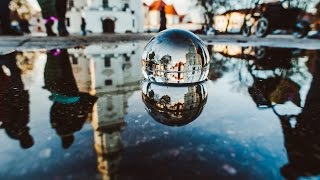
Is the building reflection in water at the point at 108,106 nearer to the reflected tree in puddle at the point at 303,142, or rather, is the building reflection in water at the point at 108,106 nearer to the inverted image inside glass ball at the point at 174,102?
the inverted image inside glass ball at the point at 174,102

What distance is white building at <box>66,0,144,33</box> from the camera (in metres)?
49.5

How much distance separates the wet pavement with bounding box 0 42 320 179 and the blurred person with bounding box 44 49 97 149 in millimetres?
10

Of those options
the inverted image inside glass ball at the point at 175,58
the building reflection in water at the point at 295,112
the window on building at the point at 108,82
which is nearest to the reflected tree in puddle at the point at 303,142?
the building reflection in water at the point at 295,112

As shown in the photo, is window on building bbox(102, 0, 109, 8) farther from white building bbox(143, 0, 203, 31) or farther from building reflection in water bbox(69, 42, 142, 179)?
building reflection in water bbox(69, 42, 142, 179)

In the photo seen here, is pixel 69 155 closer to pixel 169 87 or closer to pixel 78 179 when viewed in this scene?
pixel 78 179

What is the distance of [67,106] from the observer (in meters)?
2.71

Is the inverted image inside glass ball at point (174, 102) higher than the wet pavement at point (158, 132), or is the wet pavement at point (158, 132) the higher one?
the inverted image inside glass ball at point (174, 102)

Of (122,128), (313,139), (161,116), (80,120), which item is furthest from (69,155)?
(313,139)

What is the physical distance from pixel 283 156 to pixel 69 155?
128cm

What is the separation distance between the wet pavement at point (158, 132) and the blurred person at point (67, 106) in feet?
0.03

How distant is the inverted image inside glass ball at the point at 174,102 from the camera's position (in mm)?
2275

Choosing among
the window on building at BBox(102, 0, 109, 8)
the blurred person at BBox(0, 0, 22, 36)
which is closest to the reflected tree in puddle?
the blurred person at BBox(0, 0, 22, 36)

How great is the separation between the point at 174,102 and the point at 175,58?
80 cm

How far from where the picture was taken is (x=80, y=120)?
7.31 feet
